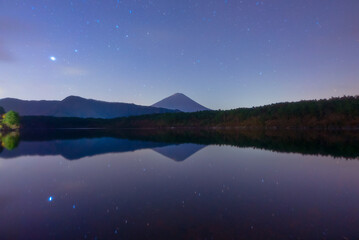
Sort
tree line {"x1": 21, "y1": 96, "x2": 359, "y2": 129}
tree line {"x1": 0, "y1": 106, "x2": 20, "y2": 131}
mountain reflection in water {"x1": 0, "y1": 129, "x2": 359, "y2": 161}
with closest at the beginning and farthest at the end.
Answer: mountain reflection in water {"x1": 0, "y1": 129, "x2": 359, "y2": 161} → tree line {"x1": 21, "y1": 96, "x2": 359, "y2": 129} → tree line {"x1": 0, "y1": 106, "x2": 20, "y2": 131}

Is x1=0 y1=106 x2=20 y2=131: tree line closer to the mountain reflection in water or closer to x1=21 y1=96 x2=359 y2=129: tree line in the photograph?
x1=21 y1=96 x2=359 y2=129: tree line

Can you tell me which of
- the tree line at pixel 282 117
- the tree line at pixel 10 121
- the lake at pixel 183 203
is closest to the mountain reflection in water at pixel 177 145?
the lake at pixel 183 203

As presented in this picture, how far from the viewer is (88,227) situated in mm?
7699

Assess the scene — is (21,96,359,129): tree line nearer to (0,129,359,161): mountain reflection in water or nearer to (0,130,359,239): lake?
(0,129,359,161): mountain reflection in water

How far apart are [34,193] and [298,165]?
19.3 m

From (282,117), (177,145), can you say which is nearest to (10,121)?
(177,145)

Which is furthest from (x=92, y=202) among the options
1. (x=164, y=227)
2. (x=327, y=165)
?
(x=327, y=165)

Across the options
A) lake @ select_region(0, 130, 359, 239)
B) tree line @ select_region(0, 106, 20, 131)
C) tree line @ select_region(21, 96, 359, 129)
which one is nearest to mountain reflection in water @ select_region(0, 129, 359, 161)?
lake @ select_region(0, 130, 359, 239)

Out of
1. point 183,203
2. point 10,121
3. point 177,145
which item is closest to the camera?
point 183,203

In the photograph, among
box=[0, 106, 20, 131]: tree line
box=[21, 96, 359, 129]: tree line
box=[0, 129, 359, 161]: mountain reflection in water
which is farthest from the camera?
box=[0, 106, 20, 131]: tree line

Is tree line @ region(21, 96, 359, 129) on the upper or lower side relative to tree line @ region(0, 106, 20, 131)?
upper

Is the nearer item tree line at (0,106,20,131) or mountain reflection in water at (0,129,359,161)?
mountain reflection in water at (0,129,359,161)

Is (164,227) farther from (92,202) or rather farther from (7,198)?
(7,198)

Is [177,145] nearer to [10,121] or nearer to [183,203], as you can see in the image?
[183,203]
